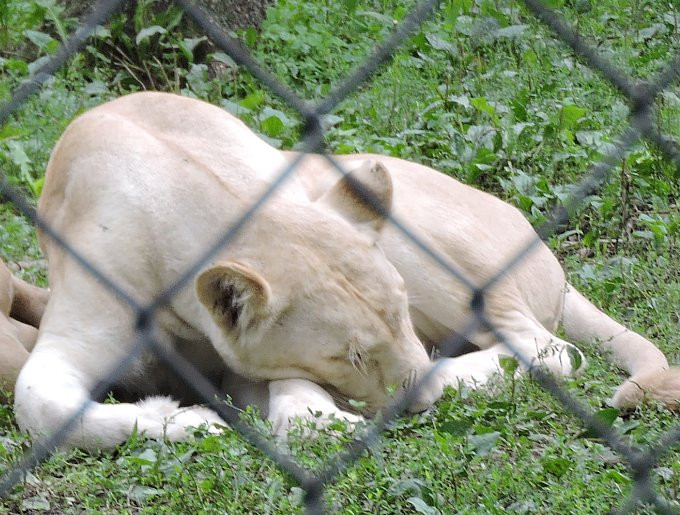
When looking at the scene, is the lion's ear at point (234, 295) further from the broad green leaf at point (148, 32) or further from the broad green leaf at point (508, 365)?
the broad green leaf at point (148, 32)

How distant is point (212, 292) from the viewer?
276 centimetres

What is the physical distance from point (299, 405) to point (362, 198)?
53cm

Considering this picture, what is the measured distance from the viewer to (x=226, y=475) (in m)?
2.48

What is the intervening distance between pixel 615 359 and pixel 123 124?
1439 millimetres

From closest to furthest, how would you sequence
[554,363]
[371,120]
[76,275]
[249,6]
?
[76,275] → [554,363] → [371,120] → [249,6]

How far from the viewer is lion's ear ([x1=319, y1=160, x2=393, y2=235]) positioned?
3074 millimetres

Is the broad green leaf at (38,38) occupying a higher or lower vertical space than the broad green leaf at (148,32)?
lower

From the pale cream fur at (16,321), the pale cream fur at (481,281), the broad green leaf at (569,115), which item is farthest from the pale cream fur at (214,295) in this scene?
the broad green leaf at (569,115)

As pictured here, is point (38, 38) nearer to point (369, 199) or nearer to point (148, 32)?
point (148, 32)

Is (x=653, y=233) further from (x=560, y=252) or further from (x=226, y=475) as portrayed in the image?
(x=226, y=475)

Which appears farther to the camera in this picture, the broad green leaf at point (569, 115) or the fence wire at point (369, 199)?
the broad green leaf at point (569, 115)

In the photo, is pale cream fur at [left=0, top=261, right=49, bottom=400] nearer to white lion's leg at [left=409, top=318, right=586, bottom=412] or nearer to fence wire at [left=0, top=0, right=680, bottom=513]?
fence wire at [left=0, top=0, right=680, bottom=513]

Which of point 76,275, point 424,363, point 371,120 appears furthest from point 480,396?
point 371,120

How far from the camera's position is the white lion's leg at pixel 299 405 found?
2822mm
